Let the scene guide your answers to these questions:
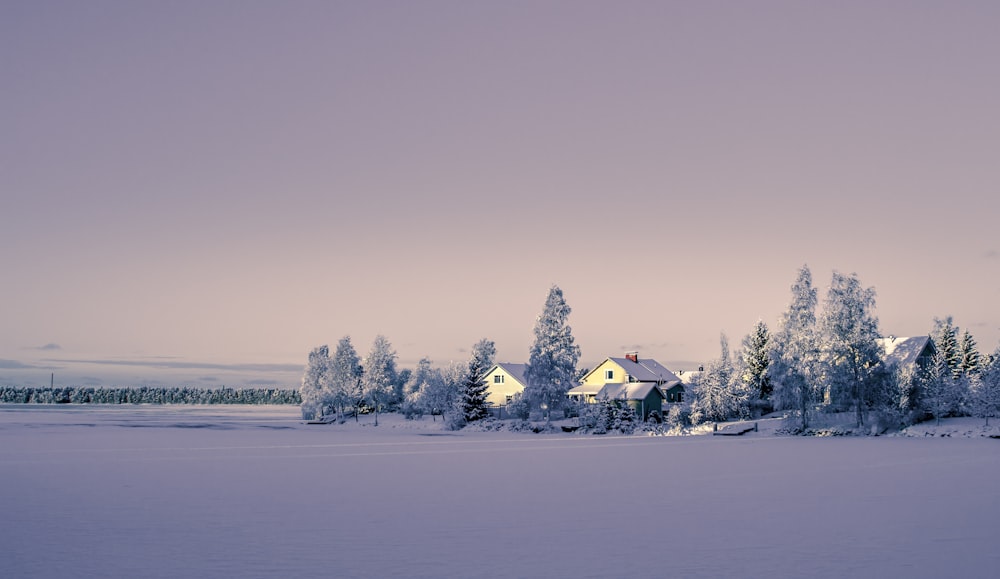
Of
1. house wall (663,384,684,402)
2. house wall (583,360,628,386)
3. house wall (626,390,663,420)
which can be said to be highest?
house wall (583,360,628,386)

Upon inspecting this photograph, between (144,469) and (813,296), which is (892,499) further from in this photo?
(813,296)

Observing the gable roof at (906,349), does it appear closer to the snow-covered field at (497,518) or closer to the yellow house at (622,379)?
the yellow house at (622,379)

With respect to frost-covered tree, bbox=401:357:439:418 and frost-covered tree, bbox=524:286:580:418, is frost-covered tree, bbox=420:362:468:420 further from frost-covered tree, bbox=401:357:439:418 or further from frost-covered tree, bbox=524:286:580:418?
frost-covered tree, bbox=524:286:580:418

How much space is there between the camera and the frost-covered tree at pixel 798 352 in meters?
70.8

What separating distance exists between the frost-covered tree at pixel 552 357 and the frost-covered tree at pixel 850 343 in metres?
27.9

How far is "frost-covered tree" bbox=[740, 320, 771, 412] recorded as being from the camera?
86.6 metres

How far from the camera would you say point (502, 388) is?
118 metres

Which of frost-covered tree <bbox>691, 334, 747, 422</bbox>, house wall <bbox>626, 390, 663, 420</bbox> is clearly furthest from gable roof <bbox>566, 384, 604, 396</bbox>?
frost-covered tree <bbox>691, 334, 747, 422</bbox>

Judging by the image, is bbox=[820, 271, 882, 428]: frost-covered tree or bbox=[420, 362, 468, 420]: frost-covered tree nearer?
bbox=[820, 271, 882, 428]: frost-covered tree

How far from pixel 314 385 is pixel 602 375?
167ft

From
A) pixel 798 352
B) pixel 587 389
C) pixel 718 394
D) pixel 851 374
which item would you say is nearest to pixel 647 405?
pixel 587 389

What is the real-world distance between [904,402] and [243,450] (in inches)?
2163

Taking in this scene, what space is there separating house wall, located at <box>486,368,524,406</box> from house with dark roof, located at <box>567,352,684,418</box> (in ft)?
28.7

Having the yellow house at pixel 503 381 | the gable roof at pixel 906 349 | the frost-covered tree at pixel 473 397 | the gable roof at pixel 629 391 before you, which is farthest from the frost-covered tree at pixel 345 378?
the gable roof at pixel 906 349
